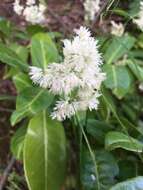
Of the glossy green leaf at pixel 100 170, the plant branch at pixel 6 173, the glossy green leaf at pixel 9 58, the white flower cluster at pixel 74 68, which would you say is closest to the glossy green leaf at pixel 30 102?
the glossy green leaf at pixel 9 58

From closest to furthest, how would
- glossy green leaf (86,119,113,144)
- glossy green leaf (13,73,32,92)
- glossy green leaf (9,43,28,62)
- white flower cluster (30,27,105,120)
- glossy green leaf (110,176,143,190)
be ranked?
white flower cluster (30,27,105,120)
glossy green leaf (110,176,143,190)
glossy green leaf (86,119,113,144)
glossy green leaf (13,73,32,92)
glossy green leaf (9,43,28,62)

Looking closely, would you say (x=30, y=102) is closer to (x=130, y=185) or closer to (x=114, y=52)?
(x=130, y=185)

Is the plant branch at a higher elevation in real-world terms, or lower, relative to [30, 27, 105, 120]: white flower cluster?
lower

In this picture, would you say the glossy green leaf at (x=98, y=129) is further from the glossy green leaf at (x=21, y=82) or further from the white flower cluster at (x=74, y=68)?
the white flower cluster at (x=74, y=68)

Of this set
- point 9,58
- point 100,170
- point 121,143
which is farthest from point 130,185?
point 9,58

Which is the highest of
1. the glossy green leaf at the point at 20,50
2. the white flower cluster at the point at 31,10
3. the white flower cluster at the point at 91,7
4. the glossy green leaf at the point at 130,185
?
the white flower cluster at the point at 91,7

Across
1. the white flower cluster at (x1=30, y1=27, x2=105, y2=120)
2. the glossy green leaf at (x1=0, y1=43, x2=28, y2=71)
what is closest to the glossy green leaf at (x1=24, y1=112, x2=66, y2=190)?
the glossy green leaf at (x1=0, y1=43, x2=28, y2=71)

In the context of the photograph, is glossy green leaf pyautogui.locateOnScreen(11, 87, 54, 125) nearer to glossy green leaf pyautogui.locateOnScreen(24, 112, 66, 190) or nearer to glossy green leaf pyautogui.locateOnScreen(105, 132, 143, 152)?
glossy green leaf pyautogui.locateOnScreen(24, 112, 66, 190)
